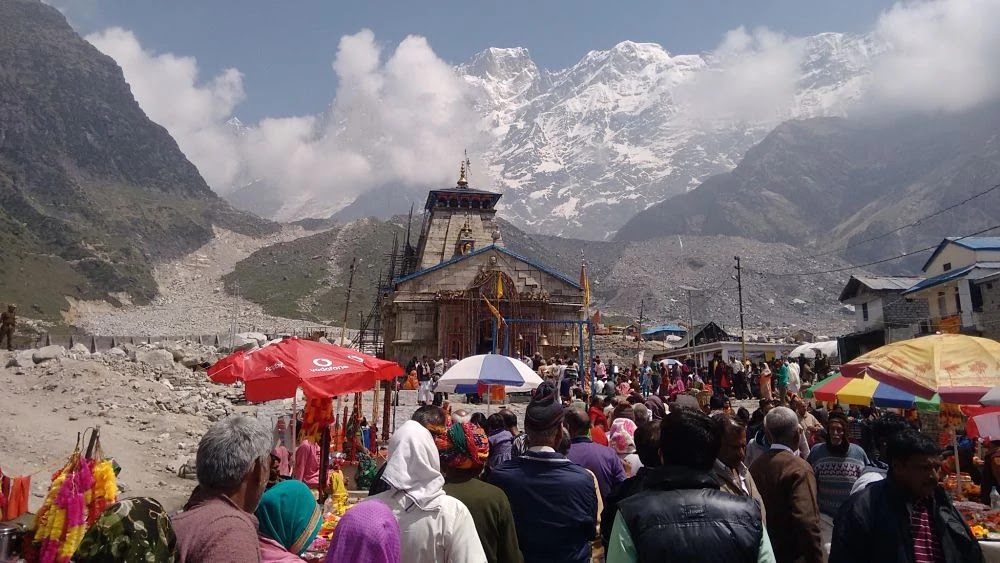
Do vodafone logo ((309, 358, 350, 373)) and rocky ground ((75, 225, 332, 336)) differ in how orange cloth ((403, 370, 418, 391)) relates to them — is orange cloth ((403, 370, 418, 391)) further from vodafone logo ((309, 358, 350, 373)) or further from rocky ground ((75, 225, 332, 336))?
rocky ground ((75, 225, 332, 336))

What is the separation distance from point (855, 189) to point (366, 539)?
591 ft

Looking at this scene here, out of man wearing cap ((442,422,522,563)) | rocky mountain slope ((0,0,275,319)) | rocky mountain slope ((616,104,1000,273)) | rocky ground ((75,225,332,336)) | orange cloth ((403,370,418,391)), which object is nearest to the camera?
man wearing cap ((442,422,522,563))

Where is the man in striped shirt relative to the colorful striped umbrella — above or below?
below

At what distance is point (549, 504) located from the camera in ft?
13.2

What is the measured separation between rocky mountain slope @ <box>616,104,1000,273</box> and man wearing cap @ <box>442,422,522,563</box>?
5166 inches

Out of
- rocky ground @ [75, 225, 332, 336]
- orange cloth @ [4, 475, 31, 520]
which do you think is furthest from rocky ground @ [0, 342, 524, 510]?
rocky ground @ [75, 225, 332, 336]

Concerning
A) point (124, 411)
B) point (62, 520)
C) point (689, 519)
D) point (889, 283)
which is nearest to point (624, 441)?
point (689, 519)

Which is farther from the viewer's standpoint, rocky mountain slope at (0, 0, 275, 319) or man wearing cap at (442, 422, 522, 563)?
rocky mountain slope at (0, 0, 275, 319)

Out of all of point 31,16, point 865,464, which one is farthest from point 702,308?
point 31,16

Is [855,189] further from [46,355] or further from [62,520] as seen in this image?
[62,520]

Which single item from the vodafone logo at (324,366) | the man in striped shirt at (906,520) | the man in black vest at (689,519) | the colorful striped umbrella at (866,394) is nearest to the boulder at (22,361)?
the vodafone logo at (324,366)

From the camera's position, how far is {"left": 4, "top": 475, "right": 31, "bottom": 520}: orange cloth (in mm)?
5293

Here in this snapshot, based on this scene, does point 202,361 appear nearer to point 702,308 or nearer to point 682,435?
point 682,435

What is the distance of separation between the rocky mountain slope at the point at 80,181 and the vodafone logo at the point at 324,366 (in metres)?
73.3
